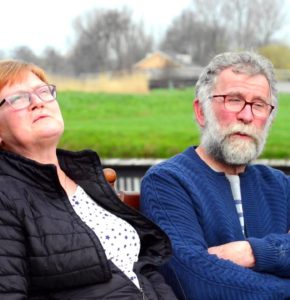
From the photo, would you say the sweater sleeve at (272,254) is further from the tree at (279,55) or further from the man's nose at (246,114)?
the tree at (279,55)

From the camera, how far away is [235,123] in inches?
83.4

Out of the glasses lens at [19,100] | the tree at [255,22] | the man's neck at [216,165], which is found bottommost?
the man's neck at [216,165]

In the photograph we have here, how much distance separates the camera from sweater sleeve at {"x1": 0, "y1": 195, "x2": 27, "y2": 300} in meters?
1.49

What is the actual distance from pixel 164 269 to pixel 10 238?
2.20 ft

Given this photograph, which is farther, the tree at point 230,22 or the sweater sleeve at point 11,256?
the tree at point 230,22

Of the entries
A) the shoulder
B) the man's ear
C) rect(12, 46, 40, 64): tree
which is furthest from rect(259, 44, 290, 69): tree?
the man's ear

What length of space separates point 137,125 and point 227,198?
7622mm

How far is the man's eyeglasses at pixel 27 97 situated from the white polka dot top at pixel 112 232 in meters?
0.33

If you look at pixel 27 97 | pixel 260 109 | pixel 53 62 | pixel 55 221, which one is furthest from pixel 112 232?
pixel 53 62

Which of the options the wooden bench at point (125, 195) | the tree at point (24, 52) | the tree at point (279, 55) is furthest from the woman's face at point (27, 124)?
the tree at point (279, 55)

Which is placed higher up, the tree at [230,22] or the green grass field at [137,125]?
the tree at [230,22]

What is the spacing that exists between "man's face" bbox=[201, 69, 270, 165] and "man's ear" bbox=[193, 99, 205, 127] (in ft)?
0.21

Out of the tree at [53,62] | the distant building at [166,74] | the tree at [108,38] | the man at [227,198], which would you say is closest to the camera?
the man at [227,198]

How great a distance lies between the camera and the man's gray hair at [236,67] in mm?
2143
